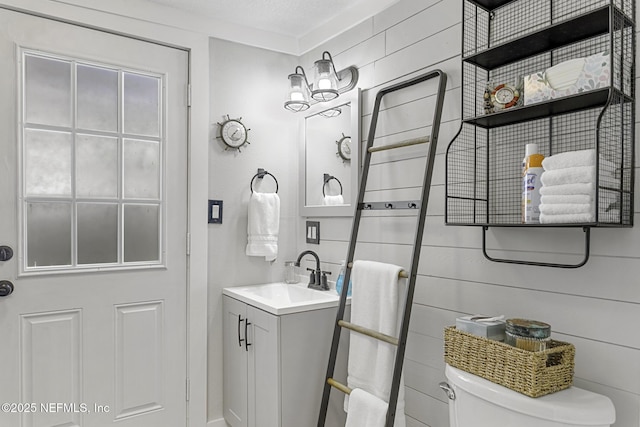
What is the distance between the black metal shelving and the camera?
47.5 inches

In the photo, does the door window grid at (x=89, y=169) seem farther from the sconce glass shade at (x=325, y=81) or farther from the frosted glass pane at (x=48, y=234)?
the sconce glass shade at (x=325, y=81)

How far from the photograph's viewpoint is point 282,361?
1.88m

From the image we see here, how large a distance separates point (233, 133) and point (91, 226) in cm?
86

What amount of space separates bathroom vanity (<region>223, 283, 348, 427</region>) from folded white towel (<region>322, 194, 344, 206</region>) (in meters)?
0.49

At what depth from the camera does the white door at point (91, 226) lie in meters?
1.92

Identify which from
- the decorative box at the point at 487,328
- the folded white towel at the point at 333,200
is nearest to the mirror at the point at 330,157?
Answer: the folded white towel at the point at 333,200

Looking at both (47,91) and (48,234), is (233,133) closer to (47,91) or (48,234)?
(47,91)

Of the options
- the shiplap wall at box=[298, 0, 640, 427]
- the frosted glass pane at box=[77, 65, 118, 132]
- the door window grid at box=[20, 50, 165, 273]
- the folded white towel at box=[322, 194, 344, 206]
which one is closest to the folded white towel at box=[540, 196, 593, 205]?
the shiplap wall at box=[298, 0, 640, 427]

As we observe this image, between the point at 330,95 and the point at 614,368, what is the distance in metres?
1.64

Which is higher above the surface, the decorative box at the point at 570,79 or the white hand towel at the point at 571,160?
the decorative box at the point at 570,79

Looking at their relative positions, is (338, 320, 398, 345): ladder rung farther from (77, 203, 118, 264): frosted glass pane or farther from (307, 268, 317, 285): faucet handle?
(77, 203, 118, 264): frosted glass pane

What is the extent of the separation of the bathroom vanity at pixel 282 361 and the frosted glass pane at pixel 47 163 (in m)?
0.98

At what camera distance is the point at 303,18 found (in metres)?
2.40

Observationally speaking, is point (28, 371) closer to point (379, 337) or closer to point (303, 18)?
point (379, 337)
